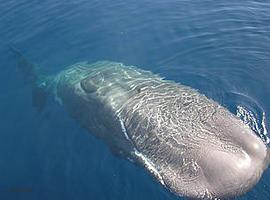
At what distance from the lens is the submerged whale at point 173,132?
25.0ft

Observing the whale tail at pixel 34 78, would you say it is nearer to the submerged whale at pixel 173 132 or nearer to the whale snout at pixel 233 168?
the submerged whale at pixel 173 132

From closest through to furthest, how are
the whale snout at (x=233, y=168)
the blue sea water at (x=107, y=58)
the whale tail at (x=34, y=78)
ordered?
the whale snout at (x=233, y=168) → the blue sea water at (x=107, y=58) → the whale tail at (x=34, y=78)

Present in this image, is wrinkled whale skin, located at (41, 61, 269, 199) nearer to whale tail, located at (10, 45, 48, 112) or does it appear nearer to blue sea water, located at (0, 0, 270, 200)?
blue sea water, located at (0, 0, 270, 200)

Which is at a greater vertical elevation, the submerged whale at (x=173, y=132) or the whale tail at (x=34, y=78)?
the submerged whale at (x=173, y=132)

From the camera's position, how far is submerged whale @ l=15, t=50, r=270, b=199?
7605mm

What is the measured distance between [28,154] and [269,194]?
23.8ft

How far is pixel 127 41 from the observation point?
17.6 m

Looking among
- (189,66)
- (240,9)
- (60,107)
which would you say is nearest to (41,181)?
(60,107)

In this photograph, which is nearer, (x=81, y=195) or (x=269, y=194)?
(x=269, y=194)

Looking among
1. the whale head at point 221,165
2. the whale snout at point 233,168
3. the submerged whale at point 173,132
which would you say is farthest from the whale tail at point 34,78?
the whale snout at point 233,168

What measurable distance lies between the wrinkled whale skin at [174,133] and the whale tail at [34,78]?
9.55 ft

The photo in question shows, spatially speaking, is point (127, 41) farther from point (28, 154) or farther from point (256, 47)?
point (28, 154)

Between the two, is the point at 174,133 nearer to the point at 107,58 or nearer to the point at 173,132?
the point at 173,132

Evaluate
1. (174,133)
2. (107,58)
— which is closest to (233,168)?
(174,133)
